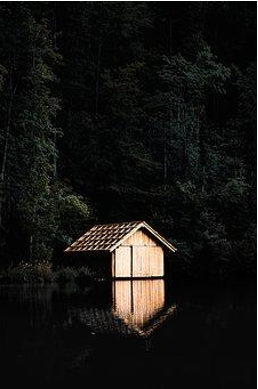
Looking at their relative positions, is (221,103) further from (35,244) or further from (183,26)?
(35,244)

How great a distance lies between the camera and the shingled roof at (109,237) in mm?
42466

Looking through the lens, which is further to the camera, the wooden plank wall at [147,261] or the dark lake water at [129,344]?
the wooden plank wall at [147,261]

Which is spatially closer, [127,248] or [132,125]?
[127,248]

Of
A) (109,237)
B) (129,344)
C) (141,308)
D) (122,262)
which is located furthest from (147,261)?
(129,344)

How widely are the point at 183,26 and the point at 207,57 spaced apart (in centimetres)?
530

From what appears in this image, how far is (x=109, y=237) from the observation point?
43.6 meters

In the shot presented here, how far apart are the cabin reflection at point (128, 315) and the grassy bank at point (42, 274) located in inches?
547

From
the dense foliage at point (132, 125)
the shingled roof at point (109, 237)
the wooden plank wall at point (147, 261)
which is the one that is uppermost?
the dense foliage at point (132, 125)

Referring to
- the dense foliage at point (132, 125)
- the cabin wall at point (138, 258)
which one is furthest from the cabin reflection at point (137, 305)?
the dense foliage at point (132, 125)

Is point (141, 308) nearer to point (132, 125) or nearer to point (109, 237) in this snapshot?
point (109, 237)

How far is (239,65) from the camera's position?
6538cm

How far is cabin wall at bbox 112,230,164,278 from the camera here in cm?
4353

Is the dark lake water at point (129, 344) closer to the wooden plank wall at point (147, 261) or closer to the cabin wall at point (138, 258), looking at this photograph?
the cabin wall at point (138, 258)

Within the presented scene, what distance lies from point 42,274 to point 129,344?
28.4 meters
